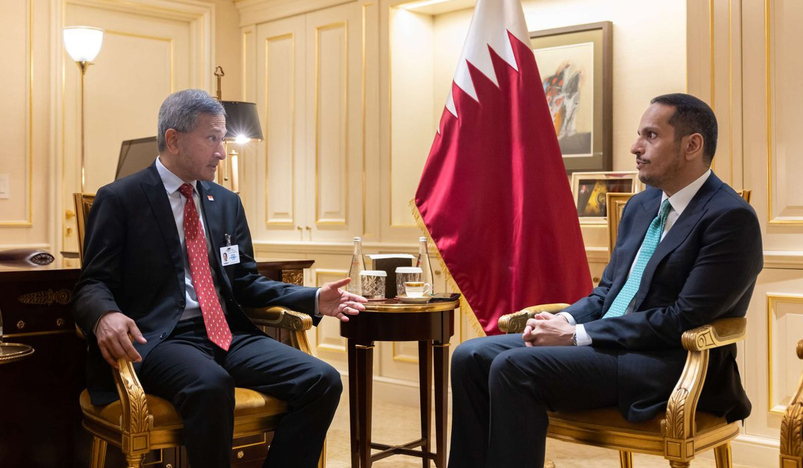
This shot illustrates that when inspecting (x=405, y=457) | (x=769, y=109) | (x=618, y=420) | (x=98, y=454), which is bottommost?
(x=405, y=457)

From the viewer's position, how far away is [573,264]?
3.62 metres

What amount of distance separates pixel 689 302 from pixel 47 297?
6.76ft

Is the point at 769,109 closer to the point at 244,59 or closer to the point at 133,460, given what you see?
the point at 133,460

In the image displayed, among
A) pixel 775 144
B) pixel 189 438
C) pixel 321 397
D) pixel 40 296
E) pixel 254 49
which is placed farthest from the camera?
pixel 254 49

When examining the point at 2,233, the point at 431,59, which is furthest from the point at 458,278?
the point at 2,233

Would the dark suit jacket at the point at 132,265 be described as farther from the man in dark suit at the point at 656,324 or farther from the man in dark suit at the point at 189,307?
the man in dark suit at the point at 656,324

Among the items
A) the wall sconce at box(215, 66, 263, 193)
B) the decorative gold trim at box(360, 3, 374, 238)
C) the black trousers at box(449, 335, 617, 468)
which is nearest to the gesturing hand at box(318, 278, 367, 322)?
the black trousers at box(449, 335, 617, 468)

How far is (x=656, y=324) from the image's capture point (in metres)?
2.39

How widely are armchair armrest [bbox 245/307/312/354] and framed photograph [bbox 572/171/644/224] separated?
1900 mm

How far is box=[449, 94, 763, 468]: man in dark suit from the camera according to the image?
92.9 inches

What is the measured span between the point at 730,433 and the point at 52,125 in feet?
14.2

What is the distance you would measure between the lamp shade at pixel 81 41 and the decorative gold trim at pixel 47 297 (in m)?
2.33

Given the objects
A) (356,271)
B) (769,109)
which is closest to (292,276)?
(356,271)

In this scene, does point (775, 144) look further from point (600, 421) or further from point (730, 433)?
point (600, 421)
